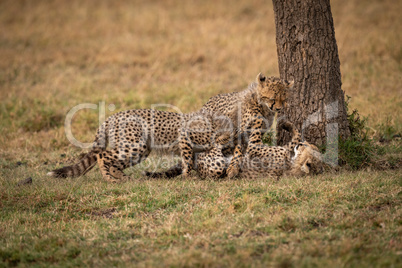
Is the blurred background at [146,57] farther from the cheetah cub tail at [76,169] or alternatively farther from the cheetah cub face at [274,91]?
the cheetah cub face at [274,91]

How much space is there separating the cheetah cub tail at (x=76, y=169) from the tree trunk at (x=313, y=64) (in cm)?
275

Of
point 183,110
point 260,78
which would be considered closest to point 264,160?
point 260,78

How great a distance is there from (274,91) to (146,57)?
668 centimetres

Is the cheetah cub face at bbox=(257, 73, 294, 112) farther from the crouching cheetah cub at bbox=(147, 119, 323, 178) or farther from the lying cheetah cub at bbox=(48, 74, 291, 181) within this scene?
the crouching cheetah cub at bbox=(147, 119, 323, 178)

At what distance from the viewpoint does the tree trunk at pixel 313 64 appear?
5953 mm

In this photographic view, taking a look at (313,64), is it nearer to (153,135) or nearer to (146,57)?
(153,135)

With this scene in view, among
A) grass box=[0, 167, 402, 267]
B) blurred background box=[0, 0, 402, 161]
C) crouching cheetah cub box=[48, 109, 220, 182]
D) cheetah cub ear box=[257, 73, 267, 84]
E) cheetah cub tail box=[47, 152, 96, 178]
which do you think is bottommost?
grass box=[0, 167, 402, 267]

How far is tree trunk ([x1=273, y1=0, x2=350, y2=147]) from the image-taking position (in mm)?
5953

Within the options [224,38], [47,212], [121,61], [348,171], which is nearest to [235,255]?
[47,212]

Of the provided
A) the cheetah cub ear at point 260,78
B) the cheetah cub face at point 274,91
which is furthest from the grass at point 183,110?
the cheetah cub ear at point 260,78

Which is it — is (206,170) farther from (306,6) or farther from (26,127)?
(26,127)

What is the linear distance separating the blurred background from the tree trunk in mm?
1518

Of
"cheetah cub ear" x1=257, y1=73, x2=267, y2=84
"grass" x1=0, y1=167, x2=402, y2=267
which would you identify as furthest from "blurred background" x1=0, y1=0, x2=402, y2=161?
"grass" x1=0, y1=167, x2=402, y2=267

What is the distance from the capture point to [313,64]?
237 inches
